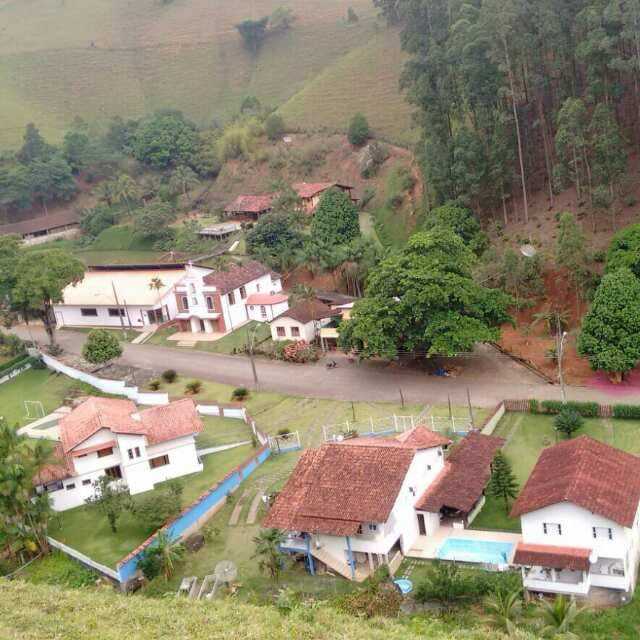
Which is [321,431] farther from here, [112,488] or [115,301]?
[115,301]

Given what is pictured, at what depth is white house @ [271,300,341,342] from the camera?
2030 inches

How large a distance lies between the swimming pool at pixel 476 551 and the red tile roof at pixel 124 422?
13597mm

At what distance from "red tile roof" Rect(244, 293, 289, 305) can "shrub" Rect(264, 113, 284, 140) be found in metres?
35.2

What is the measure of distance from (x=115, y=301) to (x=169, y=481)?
27.4m

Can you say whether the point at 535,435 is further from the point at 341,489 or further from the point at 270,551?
the point at 270,551

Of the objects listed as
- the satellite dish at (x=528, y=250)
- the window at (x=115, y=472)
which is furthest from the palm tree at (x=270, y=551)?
the satellite dish at (x=528, y=250)

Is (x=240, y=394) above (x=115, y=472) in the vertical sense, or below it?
below

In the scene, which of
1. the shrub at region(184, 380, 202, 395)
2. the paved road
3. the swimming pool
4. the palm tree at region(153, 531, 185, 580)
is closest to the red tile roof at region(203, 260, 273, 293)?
the paved road

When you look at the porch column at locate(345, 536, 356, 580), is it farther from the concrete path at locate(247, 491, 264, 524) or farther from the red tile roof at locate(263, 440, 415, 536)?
the concrete path at locate(247, 491, 264, 524)

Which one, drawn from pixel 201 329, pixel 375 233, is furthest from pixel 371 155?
pixel 201 329

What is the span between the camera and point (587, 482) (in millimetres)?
27219

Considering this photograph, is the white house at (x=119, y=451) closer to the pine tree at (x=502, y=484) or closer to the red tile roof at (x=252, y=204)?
the pine tree at (x=502, y=484)

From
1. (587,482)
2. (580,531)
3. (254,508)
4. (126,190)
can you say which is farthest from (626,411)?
(126,190)

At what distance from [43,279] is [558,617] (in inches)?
1646
